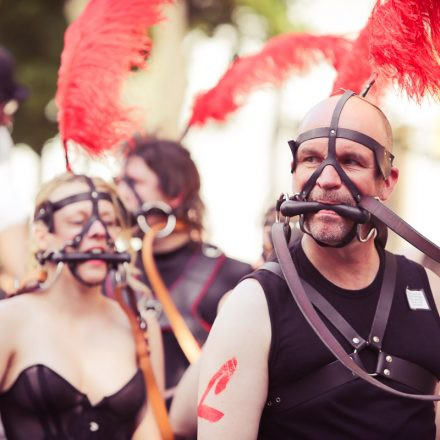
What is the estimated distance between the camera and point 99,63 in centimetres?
466

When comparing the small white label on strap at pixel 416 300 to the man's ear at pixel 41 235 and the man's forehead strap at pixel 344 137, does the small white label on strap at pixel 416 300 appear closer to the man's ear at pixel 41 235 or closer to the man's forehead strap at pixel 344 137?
the man's forehead strap at pixel 344 137

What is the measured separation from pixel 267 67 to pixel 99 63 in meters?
0.91

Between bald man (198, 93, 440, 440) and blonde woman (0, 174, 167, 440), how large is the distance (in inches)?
46.9

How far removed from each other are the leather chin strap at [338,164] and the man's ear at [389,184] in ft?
0.14

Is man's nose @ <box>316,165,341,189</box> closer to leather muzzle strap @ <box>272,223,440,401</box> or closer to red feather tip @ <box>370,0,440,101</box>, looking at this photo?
leather muzzle strap @ <box>272,223,440,401</box>

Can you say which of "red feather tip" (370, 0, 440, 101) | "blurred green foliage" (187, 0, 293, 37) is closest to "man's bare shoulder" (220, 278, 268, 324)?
"red feather tip" (370, 0, 440, 101)

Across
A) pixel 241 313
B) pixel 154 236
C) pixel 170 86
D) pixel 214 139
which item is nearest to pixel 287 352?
pixel 241 313

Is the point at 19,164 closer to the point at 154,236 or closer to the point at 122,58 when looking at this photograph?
the point at 154,236

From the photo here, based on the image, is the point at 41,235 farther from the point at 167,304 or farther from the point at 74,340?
the point at 167,304

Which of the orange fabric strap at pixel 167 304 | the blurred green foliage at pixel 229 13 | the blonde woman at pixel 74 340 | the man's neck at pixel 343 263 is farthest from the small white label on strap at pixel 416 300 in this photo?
the blurred green foliage at pixel 229 13

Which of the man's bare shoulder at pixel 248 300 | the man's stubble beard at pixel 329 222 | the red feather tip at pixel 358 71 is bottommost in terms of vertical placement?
the man's bare shoulder at pixel 248 300

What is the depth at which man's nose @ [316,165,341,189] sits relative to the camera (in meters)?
3.15

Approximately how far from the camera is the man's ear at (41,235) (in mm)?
4551

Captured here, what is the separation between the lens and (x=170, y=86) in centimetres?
1289
